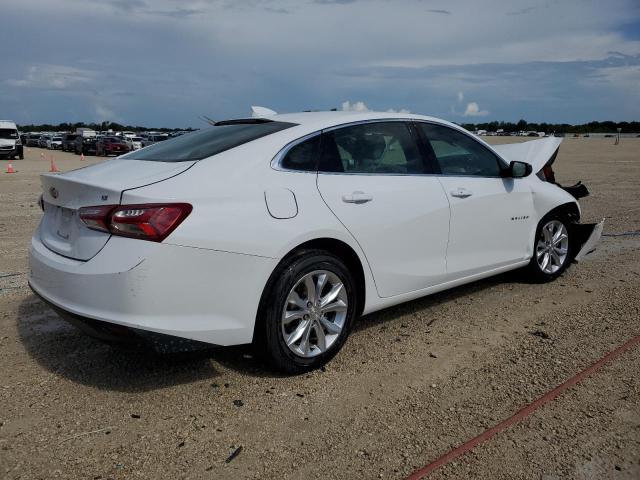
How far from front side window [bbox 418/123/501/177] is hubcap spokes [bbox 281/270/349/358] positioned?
4.79 feet

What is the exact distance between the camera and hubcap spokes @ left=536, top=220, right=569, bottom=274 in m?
5.54

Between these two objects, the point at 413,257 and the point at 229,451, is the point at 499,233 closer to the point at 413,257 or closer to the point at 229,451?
the point at 413,257

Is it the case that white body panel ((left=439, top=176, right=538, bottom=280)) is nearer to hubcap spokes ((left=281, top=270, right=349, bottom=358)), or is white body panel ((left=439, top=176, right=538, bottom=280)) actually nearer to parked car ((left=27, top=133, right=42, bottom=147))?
hubcap spokes ((left=281, top=270, right=349, bottom=358))

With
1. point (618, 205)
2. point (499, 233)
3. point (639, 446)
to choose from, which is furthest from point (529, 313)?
point (618, 205)

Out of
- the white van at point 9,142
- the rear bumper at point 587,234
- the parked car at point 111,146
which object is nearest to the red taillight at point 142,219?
the rear bumper at point 587,234

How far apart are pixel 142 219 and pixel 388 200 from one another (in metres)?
1.72

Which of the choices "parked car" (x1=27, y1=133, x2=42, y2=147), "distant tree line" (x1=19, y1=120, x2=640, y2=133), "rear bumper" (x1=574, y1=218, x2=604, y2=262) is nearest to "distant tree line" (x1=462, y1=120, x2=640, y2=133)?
"distant tree line" (x1=19, y1=120, x2=640, y2=133)

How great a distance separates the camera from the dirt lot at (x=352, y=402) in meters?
2.73

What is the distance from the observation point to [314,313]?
3.61 metres

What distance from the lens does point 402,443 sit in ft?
9.46

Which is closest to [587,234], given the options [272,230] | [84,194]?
[272,230]

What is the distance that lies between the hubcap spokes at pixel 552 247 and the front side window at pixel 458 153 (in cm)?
101

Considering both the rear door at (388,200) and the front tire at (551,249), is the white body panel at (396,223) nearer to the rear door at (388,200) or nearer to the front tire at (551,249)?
the rear door at (388,200)

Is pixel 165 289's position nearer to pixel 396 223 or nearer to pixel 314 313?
pixel 314 313
